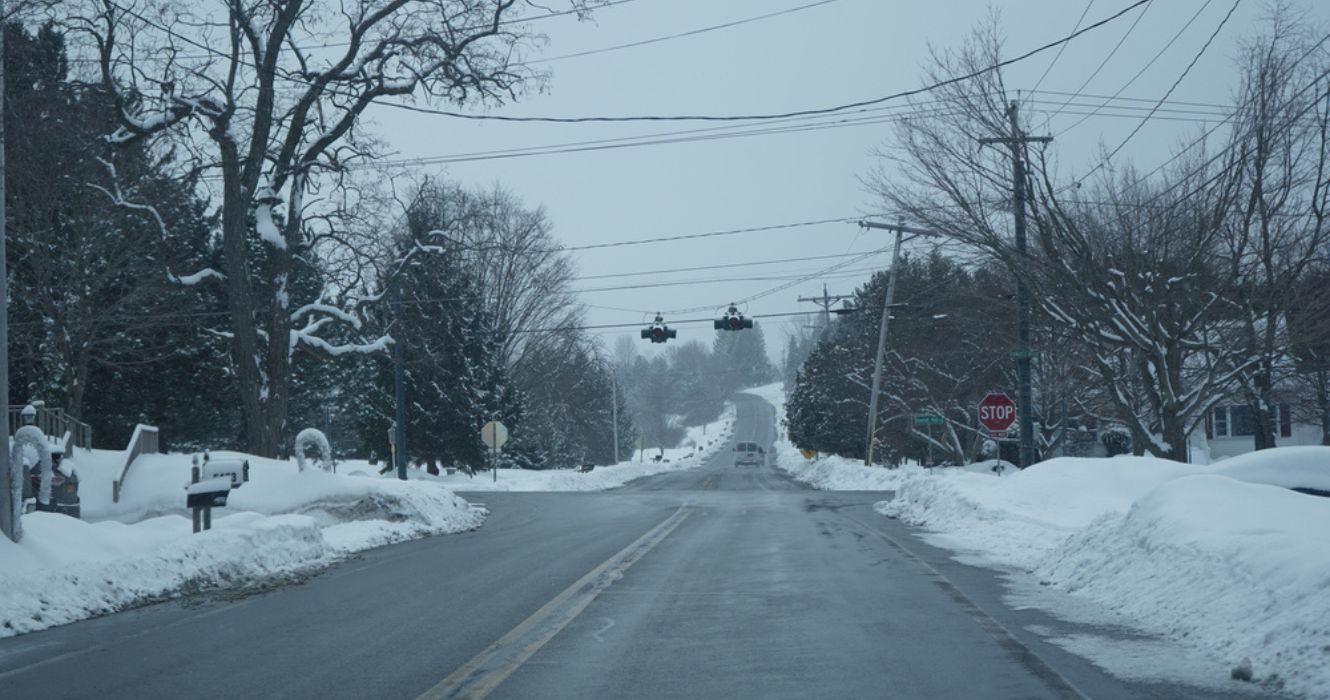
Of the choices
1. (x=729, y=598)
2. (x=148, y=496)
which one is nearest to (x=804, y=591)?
(x=729, y=598)

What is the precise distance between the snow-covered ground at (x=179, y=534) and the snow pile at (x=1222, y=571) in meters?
9.26

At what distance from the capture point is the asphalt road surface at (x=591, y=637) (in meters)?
7.80

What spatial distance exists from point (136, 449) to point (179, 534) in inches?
455

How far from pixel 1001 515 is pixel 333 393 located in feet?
189

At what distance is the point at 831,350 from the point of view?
2931 inches

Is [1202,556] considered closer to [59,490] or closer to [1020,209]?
[1020,209]

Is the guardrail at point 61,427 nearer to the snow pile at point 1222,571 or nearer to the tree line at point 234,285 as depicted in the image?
the tree line at point 234,285

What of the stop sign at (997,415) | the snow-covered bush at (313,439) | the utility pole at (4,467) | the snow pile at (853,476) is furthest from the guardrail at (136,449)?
the snow pile at (853,476)

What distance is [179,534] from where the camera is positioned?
53.3 feet

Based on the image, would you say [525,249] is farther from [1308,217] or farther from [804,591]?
[804,591]

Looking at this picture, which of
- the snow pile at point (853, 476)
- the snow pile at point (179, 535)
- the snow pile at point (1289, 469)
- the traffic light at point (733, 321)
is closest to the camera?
the snow pile at point (179, 535)

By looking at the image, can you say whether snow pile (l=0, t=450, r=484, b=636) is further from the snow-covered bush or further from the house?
the house

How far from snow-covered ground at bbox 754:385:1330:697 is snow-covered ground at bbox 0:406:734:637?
29.0 ft

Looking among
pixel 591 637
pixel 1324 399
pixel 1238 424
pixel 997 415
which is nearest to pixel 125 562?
pixel 591 637
